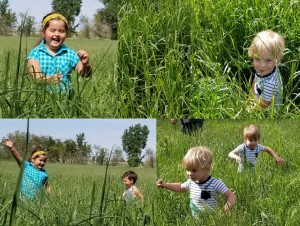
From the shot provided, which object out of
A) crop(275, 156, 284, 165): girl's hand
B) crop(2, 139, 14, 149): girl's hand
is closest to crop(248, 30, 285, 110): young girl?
crop(275, 156, 284, 165): girl's hand

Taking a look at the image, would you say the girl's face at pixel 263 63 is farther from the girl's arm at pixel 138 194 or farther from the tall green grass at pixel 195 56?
the girl's arm at pixel 138 194

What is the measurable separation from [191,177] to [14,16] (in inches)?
39.2

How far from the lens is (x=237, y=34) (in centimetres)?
322

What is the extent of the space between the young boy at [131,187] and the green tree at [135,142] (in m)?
0.05

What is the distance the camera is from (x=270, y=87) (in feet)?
9.74

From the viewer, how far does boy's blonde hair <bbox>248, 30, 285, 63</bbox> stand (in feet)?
10.1

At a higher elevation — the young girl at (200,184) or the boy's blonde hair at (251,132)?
the boy's blonde hair at (251,132)

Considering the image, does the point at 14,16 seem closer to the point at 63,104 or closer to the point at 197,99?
the point at 63,104

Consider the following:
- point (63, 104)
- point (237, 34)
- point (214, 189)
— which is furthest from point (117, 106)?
point (237, 34)

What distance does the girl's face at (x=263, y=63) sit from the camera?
120 inches

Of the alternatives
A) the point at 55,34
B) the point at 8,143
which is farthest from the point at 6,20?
the point at 8,143

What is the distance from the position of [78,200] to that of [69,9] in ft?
3.71

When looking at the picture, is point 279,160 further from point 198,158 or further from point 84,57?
point 84,57

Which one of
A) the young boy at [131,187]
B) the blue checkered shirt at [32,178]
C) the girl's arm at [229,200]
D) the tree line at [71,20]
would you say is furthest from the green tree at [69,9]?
the girl's arm at [229,200]
